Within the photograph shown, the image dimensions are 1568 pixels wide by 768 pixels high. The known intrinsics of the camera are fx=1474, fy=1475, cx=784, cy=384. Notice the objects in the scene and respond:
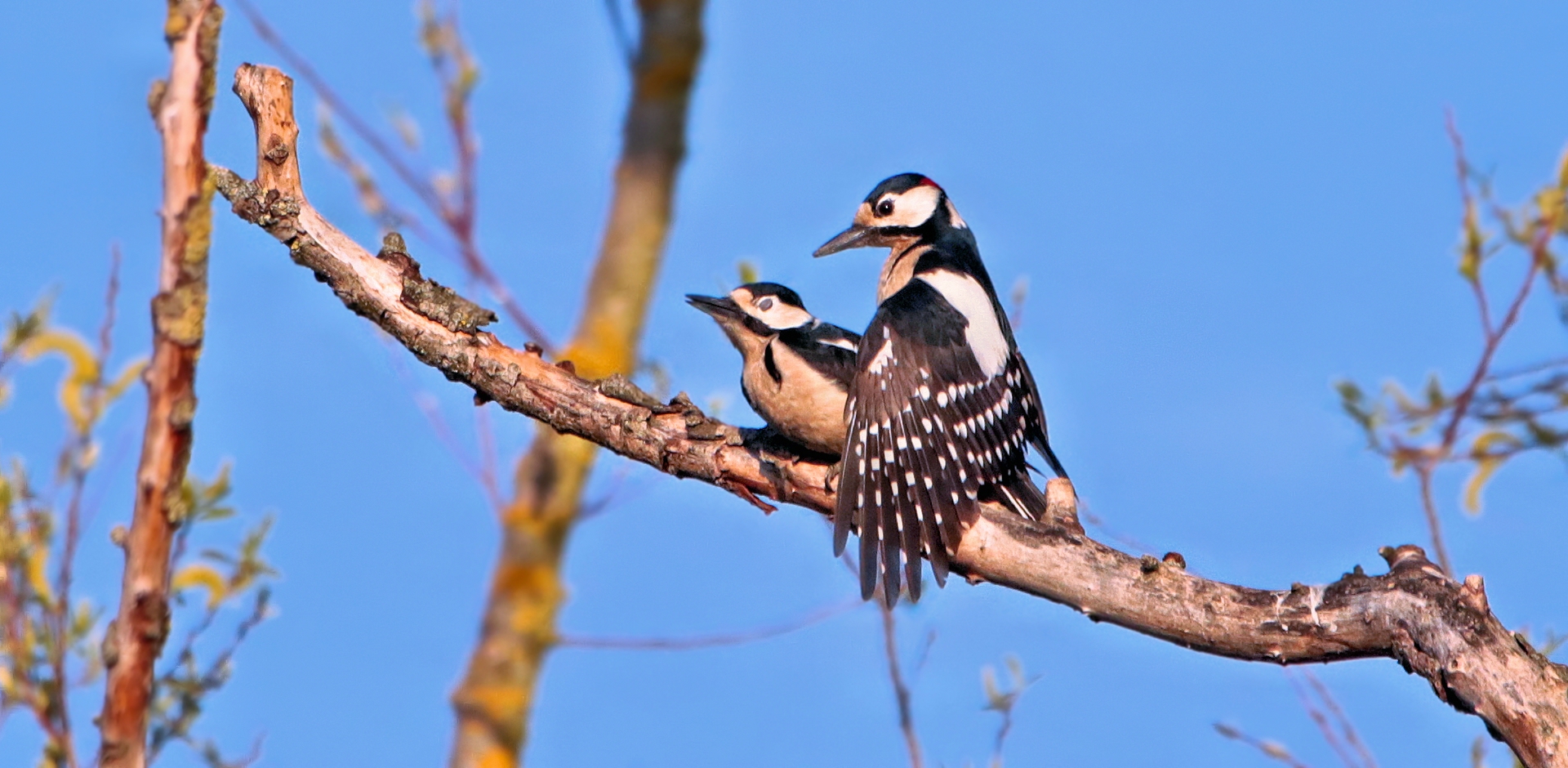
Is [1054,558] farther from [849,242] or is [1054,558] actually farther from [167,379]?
[167,379]

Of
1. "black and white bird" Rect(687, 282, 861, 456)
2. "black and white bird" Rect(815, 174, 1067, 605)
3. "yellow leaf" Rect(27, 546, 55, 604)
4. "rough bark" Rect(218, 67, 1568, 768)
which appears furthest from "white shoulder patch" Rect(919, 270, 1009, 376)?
"yellow leaf" Rect(27, 546, 55, 604)

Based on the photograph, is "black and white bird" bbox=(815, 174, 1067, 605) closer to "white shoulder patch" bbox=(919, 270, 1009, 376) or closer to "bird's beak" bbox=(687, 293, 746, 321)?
"white shoulder patch" bbox=(919, 270, 1009, 376)

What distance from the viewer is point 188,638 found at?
141 inches

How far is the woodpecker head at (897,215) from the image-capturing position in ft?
16.4

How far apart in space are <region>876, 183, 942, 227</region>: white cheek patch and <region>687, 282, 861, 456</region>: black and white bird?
29.2 inches

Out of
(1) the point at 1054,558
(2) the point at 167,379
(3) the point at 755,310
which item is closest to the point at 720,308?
(3) the point at 755,310

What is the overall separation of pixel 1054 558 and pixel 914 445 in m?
0.47

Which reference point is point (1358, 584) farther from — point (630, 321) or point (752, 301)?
point (630, 321)

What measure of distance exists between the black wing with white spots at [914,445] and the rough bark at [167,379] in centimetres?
272

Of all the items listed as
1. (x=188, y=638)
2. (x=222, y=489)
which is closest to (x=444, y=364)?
Answer: (x=222, y=489)

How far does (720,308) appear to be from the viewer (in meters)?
4.35

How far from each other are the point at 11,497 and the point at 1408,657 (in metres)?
3.13

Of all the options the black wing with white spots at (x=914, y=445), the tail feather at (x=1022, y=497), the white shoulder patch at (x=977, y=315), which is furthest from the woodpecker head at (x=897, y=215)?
the tail feather at (x=1022, y=497)

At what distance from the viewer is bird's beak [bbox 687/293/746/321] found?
4348 millimetres
